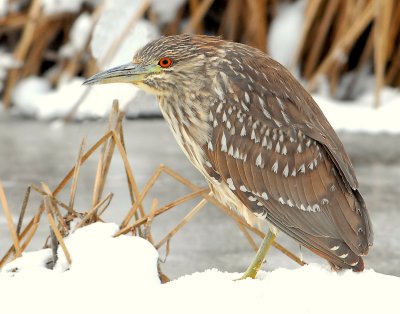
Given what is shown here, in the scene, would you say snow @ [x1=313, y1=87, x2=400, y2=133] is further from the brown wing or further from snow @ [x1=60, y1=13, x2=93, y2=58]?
the brown wing

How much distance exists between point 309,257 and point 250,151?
100 cm

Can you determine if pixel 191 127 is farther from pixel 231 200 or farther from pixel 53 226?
pixel 53 226

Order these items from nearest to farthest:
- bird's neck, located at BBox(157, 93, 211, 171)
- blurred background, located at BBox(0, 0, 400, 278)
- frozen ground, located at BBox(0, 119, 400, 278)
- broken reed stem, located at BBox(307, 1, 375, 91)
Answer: bird's neck, located at BBox(157, 93, 211, 171) → frozen ground, located at BBox(0, 119, 400, 278) → blurred background, located at BBox(0, 0, 400, 278) → broken reed stem, located at BBox(307, 1, 375, 91)

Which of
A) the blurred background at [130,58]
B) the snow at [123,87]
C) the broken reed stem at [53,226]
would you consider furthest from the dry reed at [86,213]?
the snow at [123,87]

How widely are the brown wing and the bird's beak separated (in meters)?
0.32

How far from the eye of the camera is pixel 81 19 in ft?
25.5

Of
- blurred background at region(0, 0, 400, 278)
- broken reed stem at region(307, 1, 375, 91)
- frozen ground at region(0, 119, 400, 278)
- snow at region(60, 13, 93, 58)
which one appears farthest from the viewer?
snow at region(60, 13, 93, 58)

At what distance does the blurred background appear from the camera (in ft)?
20.9

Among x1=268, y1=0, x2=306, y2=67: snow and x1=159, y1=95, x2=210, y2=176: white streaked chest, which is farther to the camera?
x1=268, y1=0, x2=306, y2=67: snow

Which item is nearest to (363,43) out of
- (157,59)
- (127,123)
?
(127,123)

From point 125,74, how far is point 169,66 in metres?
0.19

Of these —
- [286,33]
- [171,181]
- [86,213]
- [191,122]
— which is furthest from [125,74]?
[286,33]

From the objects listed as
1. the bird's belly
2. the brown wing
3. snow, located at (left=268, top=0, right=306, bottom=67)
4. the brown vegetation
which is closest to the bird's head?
the brown wing

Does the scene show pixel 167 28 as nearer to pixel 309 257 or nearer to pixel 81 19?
pixel 81 19
